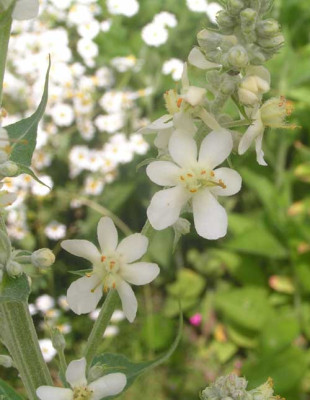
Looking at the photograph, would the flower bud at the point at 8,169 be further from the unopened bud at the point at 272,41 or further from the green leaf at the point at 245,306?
the green leaf at the point at 245,306

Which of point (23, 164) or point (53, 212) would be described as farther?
point (53, 212)

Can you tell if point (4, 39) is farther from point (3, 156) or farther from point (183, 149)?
point (183, 149)

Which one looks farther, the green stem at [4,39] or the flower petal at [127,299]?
the flower petal at [127,299]

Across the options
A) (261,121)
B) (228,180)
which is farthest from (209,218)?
(261,121)

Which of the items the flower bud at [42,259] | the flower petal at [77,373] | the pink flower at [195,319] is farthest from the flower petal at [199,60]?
the pink flower at [195,319]

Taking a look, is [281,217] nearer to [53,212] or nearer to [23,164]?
[53,212]

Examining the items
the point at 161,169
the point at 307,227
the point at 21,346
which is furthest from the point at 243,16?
the point at 307,227

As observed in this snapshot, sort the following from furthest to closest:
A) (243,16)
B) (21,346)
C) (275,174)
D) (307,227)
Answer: (275,174)
(307,227)
(21,346)
(243,16)
